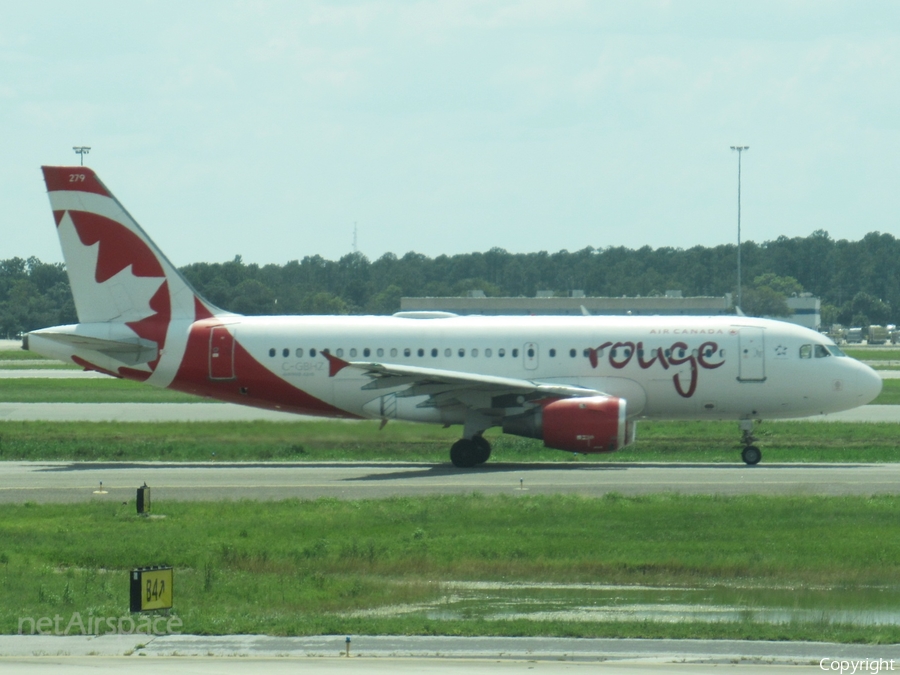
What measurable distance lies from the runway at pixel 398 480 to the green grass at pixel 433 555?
6.02ft

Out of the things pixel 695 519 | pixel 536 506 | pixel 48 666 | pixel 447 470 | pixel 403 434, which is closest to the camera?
pixel 48 666

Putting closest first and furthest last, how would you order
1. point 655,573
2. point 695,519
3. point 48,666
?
point 48,666
point 655,573
point 695,519

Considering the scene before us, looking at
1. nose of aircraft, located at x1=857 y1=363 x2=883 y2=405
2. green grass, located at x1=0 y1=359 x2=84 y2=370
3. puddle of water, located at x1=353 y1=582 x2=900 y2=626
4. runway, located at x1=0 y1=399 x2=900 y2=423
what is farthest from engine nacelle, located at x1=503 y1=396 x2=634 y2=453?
green grass, located at x1=0 y1=359 x2=84 y2=370

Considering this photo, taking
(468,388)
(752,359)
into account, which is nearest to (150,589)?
(468,388)

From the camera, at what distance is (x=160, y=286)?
109ft

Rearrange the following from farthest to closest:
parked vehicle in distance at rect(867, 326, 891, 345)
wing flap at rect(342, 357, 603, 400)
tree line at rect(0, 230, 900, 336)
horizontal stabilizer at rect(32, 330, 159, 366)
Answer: parked vehicle in distance at rect(867, 326, 891, 345) → tree line at rect(0, 230, 900, 336) → horizontal stabilizer at rect(32, 330, 159, 366) → wing flap at rect(342, 357, 603, 400)

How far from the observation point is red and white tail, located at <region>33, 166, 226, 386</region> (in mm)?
32781

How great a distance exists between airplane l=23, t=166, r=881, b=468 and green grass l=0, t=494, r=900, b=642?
753cm

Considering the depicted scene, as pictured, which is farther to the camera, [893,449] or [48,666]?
[893,449]

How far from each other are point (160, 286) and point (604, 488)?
1395 cm

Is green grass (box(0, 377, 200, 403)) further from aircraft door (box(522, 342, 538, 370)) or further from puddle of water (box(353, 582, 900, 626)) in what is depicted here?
puddle of water (box(353, 582, 900, 626))

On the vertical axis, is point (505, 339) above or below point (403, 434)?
above

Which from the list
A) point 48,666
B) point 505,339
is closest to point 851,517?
point 505,339

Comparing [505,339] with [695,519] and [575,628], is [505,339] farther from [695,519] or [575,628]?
[575,628]
